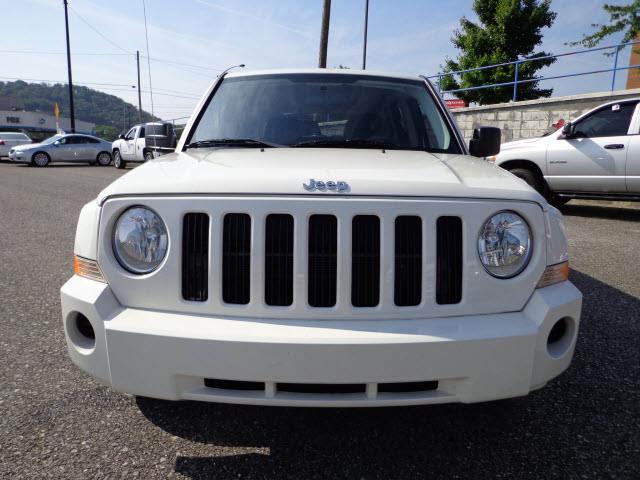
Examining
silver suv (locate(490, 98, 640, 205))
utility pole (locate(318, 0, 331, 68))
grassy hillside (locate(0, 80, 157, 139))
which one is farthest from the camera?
grassy hillside (locate(0, 80, 157, 139))

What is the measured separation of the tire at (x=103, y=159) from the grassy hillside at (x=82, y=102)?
4590 centimetres

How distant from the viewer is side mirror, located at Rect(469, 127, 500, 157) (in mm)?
3186

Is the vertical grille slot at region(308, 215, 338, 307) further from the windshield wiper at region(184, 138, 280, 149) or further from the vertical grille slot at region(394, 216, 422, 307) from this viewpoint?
the windshield wiper at region(184, 138, 280, 149)

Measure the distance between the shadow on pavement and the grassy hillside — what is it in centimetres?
7009

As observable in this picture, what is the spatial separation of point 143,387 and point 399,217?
108 centimetres

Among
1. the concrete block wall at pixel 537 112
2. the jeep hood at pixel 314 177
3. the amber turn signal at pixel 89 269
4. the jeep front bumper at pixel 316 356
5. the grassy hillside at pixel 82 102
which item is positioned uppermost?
the grassy hillside at pixel 82 102

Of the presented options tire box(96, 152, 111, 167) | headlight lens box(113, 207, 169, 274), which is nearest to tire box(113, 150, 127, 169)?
tire box(96, 152, 111, 167)

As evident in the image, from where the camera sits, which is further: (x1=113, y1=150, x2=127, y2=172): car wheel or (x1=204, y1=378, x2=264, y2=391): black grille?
(x1=113, y1=150, x2=127, y2=172): car wheel

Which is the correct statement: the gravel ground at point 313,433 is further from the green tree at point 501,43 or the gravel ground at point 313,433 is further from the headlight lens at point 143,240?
the green tree at point 501,43

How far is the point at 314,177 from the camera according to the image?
186cm

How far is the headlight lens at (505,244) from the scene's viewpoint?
182 centimetres

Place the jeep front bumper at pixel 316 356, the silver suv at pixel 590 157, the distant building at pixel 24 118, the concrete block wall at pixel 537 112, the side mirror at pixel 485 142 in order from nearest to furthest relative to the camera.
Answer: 1. the jeep front bumper at pixel 316 356
2. the side mirror at pixel 485 142
3. the silver suv at pixel 590 157
4. the concrete block wall at pixel 537 112
5. the distant building at pixel 24 118

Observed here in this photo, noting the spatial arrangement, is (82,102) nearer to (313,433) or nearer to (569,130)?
(569,130)

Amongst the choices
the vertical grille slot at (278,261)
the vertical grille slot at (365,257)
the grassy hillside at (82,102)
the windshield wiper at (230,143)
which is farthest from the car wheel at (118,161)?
the grassy hillside at (82,102)
